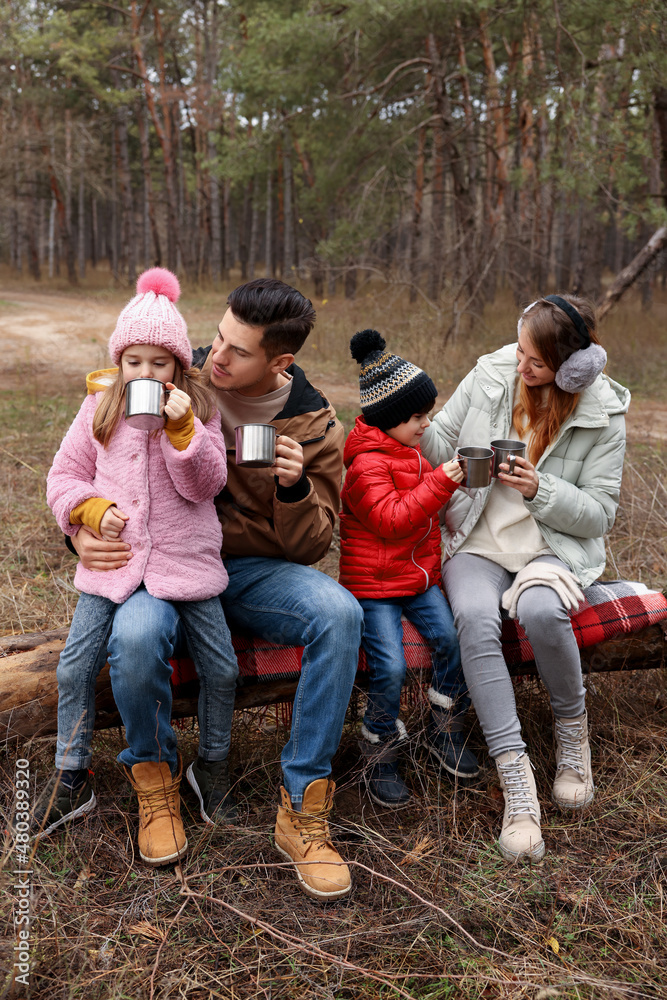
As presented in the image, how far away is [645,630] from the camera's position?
2.69 metres

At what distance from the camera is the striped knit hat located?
2.52 metres

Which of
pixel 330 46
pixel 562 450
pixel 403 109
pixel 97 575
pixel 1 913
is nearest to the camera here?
pixel 1 913

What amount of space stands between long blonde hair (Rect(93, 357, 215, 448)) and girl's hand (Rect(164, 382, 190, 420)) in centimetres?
17

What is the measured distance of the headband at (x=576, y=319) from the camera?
96.3 inches

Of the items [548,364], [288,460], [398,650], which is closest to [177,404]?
[288,460]

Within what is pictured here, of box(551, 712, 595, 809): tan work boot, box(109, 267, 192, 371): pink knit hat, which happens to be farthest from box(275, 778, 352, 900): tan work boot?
box(109, 267, 192, 371): pink knit hat

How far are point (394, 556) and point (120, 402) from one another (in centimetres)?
101

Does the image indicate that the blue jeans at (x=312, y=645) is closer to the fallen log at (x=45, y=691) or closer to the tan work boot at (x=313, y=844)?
the tan work boot at (x=313, y=844)

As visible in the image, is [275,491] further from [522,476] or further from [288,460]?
[522,476]

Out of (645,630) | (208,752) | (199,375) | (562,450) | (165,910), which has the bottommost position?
(165,910)

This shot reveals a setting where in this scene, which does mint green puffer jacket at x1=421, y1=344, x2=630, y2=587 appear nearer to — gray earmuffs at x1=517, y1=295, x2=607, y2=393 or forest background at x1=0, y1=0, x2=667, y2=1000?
gray earmuffs at x1=517, y1=295, x2=607, y2=393

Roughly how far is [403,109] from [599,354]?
10.0 m

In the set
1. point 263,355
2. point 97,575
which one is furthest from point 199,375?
point 97,575

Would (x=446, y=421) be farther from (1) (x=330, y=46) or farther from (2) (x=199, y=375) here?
(1) (x=330, y=46)
